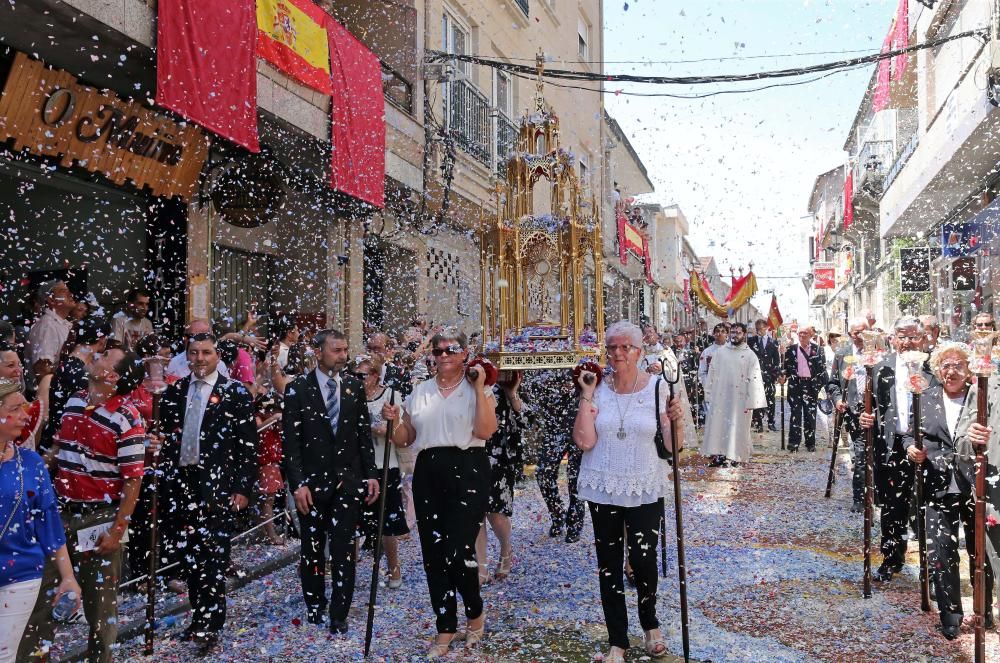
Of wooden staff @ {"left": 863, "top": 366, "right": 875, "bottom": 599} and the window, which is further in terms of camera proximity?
the window

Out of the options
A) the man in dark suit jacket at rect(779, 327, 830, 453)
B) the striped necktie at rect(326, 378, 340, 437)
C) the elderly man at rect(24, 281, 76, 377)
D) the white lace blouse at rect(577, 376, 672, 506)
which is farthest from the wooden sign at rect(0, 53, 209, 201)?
the man in dark suit jacket at rect(779, 327, 830, 453)

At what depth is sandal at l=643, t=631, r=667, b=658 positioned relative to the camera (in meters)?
4.28

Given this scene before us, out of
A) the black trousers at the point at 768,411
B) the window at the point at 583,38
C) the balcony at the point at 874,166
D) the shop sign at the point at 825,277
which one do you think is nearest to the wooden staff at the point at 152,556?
the black trousers at the point at 768,411

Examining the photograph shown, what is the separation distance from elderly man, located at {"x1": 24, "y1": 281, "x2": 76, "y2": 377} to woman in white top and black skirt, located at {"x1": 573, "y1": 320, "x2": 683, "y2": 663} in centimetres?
483

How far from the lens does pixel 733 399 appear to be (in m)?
10.9

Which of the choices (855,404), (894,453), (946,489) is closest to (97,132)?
(894,453)

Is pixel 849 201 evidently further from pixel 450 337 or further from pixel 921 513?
pixel 450 337

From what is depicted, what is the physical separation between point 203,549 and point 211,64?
459 cm

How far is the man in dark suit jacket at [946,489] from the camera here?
4.46m

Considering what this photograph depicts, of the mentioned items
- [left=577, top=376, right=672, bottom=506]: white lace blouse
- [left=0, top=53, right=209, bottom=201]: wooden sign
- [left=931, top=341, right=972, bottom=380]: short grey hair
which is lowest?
[left=577, top=376, right=672, bottom=506]: white lace blouse

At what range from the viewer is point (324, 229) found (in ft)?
37.9

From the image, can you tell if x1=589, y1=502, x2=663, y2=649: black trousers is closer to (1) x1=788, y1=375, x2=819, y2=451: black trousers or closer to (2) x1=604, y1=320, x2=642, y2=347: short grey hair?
(2) x1=604, y1=320, x2=642, y2=347: short grey hair

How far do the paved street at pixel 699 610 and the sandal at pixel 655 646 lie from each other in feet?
0.33

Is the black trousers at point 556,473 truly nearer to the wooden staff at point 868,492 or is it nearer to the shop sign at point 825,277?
the wooden staff at point 868,492
